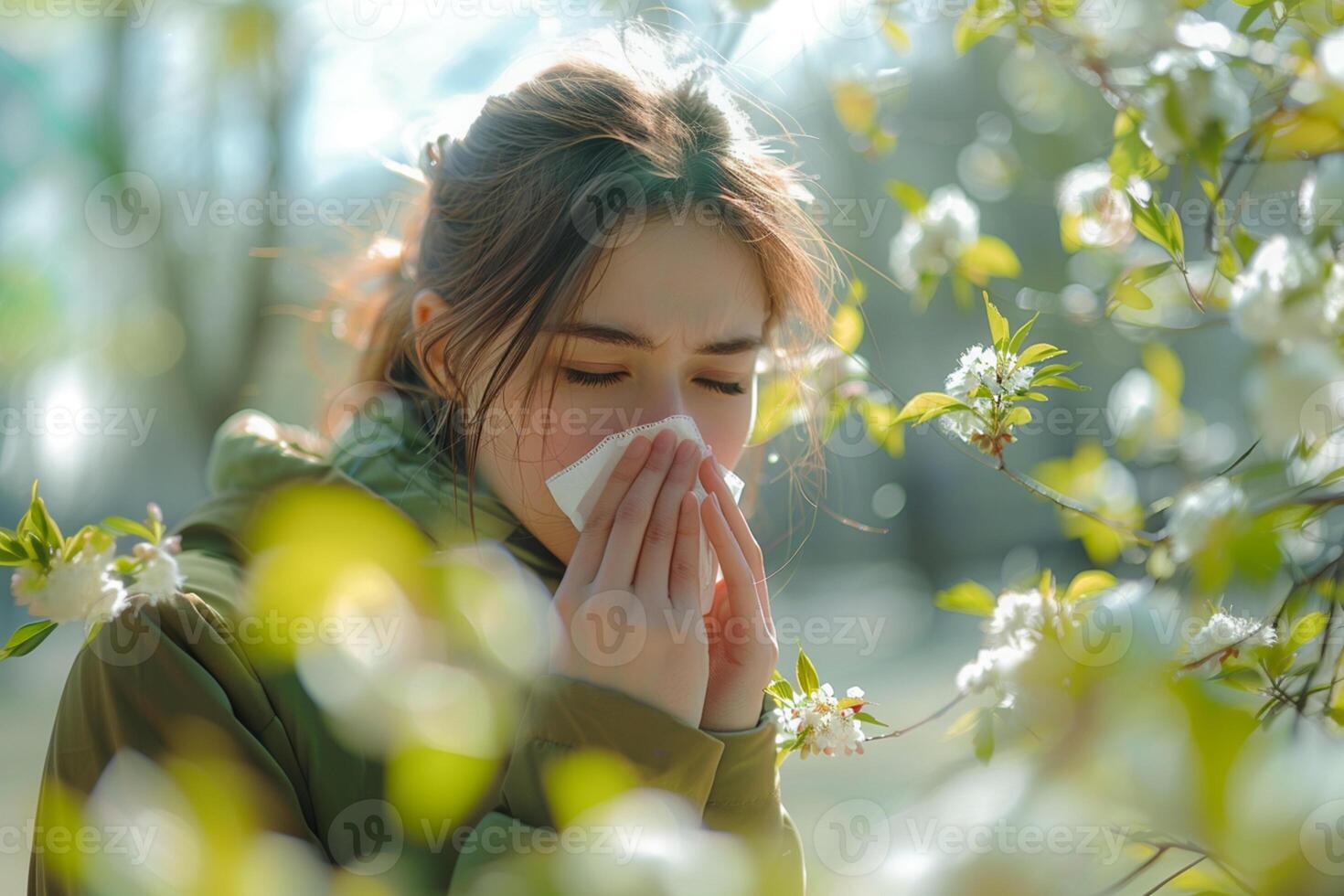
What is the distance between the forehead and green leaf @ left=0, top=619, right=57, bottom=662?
1.82 feet

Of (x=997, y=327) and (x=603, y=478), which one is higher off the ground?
(x=997, y=327)

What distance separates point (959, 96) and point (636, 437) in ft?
16.5

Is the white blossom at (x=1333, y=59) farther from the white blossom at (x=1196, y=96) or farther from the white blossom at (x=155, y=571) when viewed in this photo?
the white blossom at (x=155, y=571)

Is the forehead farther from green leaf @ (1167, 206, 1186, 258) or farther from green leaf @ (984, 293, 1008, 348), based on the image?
green leaf @ (1167, 206, 1186, 258)

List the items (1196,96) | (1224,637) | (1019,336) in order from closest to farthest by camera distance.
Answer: (1196,96)
(1224,637)
(1019,336)

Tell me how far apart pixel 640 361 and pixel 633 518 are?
0.56 feet

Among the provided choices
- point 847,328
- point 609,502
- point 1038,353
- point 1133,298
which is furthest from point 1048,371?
point 609,502

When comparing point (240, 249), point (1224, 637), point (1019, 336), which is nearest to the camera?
point (1224, 637)

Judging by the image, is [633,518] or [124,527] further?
[633,518]

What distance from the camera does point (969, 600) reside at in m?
0.99

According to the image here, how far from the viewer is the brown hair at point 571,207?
1.11m

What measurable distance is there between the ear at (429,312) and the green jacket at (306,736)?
0.15 metres

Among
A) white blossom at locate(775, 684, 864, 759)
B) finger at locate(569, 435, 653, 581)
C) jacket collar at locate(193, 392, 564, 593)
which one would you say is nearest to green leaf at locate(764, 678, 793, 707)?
white blossom at locate(775, 684, 864, 759)

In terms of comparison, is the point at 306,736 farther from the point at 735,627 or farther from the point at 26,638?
the point at 735,627
